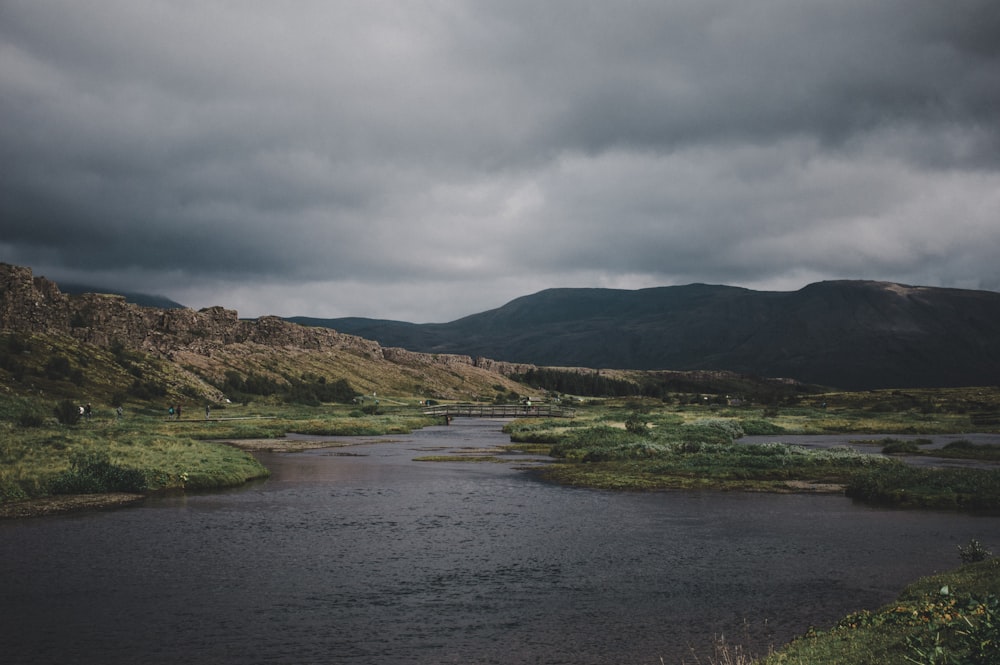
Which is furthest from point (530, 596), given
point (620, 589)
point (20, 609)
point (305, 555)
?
point (20, 609)

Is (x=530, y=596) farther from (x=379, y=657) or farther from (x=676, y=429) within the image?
(x=676, y=429)

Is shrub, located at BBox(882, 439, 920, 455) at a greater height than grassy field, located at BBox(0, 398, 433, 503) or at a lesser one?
lesser

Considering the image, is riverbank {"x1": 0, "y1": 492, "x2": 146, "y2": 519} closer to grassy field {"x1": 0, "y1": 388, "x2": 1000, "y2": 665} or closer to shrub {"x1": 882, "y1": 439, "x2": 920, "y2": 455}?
grassy field {"x1": 0, "y1": 388, "x2": 1000, "y2": 665}

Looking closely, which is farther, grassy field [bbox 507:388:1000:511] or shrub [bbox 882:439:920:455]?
shrub [bbox 882:439:920:455]

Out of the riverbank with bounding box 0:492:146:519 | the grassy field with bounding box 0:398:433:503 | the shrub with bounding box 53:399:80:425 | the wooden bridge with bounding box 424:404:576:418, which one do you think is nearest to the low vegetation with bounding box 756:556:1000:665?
the riverbank with bounding box 0:492:146:519

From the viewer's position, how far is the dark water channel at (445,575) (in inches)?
A: 638

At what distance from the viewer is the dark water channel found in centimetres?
1620

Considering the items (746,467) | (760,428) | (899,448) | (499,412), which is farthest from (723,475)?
(499,412)

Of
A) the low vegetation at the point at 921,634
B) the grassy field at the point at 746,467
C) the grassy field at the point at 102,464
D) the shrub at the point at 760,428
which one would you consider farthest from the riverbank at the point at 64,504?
the shrub at the point at 760,428

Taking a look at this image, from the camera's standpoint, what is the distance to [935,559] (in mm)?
23641

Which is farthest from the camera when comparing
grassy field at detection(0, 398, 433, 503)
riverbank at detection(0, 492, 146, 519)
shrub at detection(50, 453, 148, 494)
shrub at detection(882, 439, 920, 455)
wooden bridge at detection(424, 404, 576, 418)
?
wooden bridge at detection(424, 404, 576, 418)

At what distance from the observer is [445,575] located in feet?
72.2

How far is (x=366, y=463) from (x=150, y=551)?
31.5 m

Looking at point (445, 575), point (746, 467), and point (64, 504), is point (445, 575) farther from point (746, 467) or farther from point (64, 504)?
point (746, 467)
